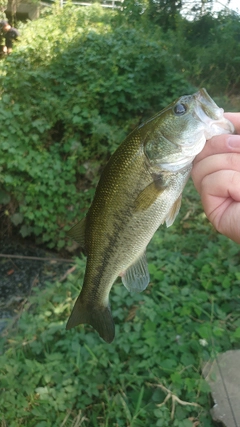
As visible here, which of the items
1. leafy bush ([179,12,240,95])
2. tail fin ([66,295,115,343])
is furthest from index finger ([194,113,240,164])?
leafy bush ([179,12,240,95])

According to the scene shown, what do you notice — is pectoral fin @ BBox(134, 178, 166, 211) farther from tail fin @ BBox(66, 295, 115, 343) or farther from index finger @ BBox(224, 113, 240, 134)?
tail fin @ BBox(66, 295, 115, 343)

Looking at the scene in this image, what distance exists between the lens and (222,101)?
20.2 feet

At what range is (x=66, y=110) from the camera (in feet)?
17.1

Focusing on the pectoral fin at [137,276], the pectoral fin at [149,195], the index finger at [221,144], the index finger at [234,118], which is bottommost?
the pectoral fin at [137,276]

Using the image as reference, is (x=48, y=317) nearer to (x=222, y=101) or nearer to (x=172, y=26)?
(x=222, y=101)

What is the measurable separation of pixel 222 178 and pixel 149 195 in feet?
0.86

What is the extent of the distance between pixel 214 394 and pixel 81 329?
3.74 feet

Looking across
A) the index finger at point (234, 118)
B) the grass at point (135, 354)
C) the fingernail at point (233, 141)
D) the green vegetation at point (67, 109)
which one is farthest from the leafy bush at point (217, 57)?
the fingernail at point (233, 141)

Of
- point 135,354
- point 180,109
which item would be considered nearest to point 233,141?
point 180,109

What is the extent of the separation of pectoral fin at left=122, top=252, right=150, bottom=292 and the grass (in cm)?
119

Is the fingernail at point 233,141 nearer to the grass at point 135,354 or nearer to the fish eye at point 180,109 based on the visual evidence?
the fish eye at point 180,109

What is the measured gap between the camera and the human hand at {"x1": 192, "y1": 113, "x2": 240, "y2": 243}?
1.31 m

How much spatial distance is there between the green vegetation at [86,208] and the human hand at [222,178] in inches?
54.5

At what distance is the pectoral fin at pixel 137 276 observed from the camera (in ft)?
4.79
